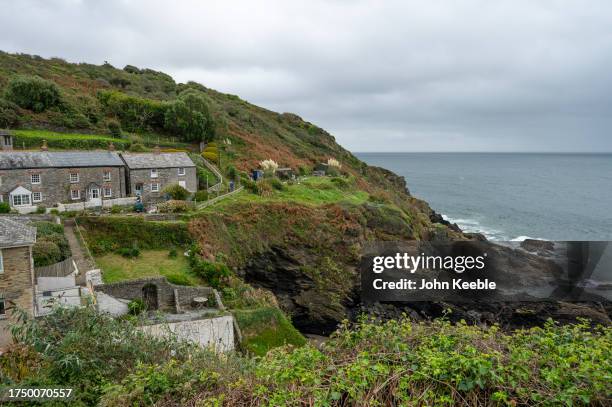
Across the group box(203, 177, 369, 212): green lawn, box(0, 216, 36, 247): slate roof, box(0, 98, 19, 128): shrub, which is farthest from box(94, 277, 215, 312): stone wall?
box(0, 98, 19, 128): shrub

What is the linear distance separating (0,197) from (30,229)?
15559mm

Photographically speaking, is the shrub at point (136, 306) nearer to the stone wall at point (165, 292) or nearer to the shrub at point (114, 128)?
the stone wall at point (165, 292)

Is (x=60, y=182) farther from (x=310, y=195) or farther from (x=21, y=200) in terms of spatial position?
(x=310, y=195)

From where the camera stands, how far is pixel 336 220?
3591 cm

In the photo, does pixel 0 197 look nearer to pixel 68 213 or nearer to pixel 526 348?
pixel 68 213

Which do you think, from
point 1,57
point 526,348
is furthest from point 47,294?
point 1,57

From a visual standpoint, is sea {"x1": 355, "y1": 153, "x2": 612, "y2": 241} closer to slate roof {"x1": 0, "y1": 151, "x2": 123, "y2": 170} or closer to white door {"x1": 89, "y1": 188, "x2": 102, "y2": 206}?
slate roof {"x1": 0, "y1": 151, "x2": 123, "y2": 170}

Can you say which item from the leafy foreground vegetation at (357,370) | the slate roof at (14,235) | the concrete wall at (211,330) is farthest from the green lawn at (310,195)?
the leafy foreground vegetation at (357,370)

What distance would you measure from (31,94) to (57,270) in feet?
129

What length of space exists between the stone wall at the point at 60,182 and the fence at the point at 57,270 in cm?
1271

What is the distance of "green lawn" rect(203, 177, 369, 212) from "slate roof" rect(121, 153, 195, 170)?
17.3 feet

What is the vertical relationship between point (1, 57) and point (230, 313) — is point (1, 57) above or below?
above

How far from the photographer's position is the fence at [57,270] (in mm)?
17891

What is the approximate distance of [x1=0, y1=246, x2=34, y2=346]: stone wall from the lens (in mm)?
13922
